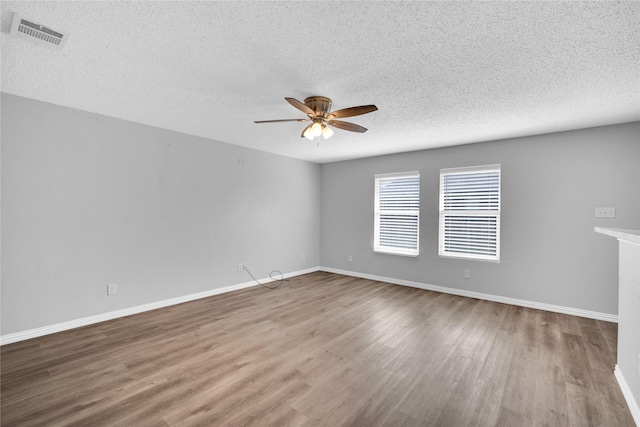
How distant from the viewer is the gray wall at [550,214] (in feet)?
11.2

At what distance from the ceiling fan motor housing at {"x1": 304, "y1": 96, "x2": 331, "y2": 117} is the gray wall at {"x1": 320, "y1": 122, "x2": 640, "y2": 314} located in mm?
2810

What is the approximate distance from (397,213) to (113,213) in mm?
4446

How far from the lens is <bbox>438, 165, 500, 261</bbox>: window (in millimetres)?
4227

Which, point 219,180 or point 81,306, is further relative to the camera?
point 219,180

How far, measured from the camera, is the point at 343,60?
207 centimetres

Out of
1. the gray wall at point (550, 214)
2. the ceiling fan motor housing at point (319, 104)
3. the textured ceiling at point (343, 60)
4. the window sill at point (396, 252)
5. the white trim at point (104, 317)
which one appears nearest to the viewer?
the textured ceiling at point (343, 60)

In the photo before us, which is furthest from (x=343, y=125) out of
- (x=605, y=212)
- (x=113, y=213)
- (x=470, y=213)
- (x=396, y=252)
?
(x=605, y=212)

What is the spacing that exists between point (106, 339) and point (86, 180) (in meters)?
1.80

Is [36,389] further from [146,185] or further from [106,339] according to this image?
[146,185]

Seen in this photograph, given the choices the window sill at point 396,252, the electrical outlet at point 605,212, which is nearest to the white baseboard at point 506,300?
the window sill at point 396,252

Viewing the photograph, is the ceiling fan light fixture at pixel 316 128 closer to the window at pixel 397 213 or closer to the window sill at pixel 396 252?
the window at pixel 397 213

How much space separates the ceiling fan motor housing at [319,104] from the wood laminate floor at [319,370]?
7.57ft

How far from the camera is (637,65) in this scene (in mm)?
2078

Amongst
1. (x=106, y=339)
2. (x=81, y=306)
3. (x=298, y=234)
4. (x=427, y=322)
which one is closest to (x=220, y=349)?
(x=106, y=339)
